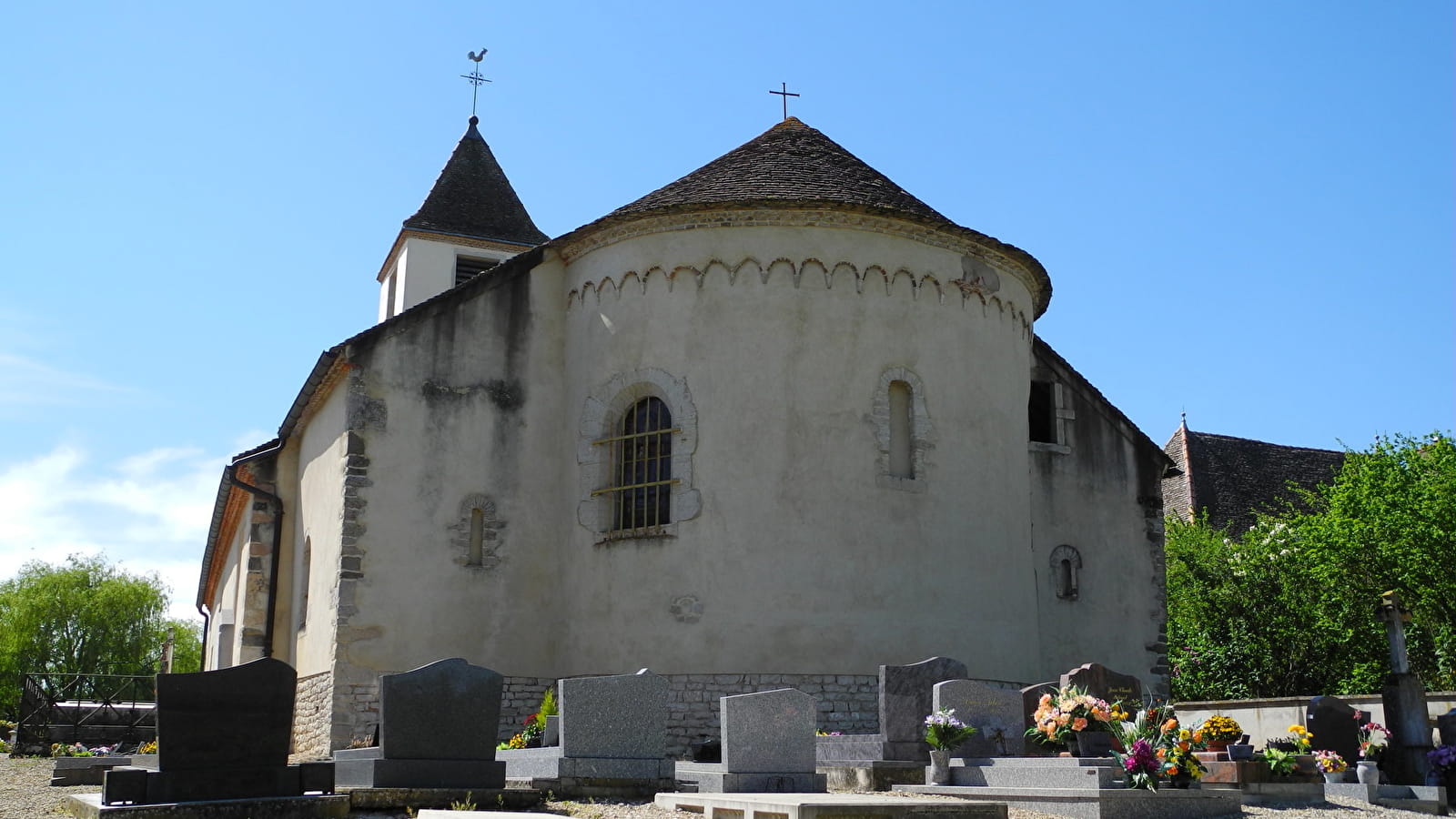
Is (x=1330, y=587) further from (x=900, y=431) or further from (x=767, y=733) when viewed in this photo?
(x=767, y=733)

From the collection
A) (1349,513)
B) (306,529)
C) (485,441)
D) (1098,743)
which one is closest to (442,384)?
(485,441)

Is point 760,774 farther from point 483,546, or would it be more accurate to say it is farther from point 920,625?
point 483,546

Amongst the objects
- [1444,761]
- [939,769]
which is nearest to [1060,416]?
[1444,761]

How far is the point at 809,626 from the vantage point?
659 inches

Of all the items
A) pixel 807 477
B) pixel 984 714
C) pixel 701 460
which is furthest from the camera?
pixel 701 460

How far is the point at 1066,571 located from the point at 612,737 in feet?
35.2

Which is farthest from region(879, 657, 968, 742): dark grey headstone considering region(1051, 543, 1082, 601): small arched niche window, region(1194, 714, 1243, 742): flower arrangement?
region(1051, 543, 1082, 601): small arched niche window

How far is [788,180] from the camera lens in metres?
18.5

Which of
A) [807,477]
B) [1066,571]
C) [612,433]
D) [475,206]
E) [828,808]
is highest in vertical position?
[475,206]

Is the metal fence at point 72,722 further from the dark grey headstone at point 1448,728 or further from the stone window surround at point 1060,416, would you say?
the dark grey headstone at point 1448,728

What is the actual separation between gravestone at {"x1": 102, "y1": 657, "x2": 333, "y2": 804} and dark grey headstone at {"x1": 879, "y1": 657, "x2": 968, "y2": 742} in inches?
239

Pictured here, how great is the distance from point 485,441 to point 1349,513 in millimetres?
19669

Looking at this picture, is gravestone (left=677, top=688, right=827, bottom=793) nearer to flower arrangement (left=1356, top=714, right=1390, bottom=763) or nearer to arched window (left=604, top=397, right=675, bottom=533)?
arched window (left=604, top=397, right=675, bottom=533)

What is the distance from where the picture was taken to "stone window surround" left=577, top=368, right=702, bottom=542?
17.4 m
